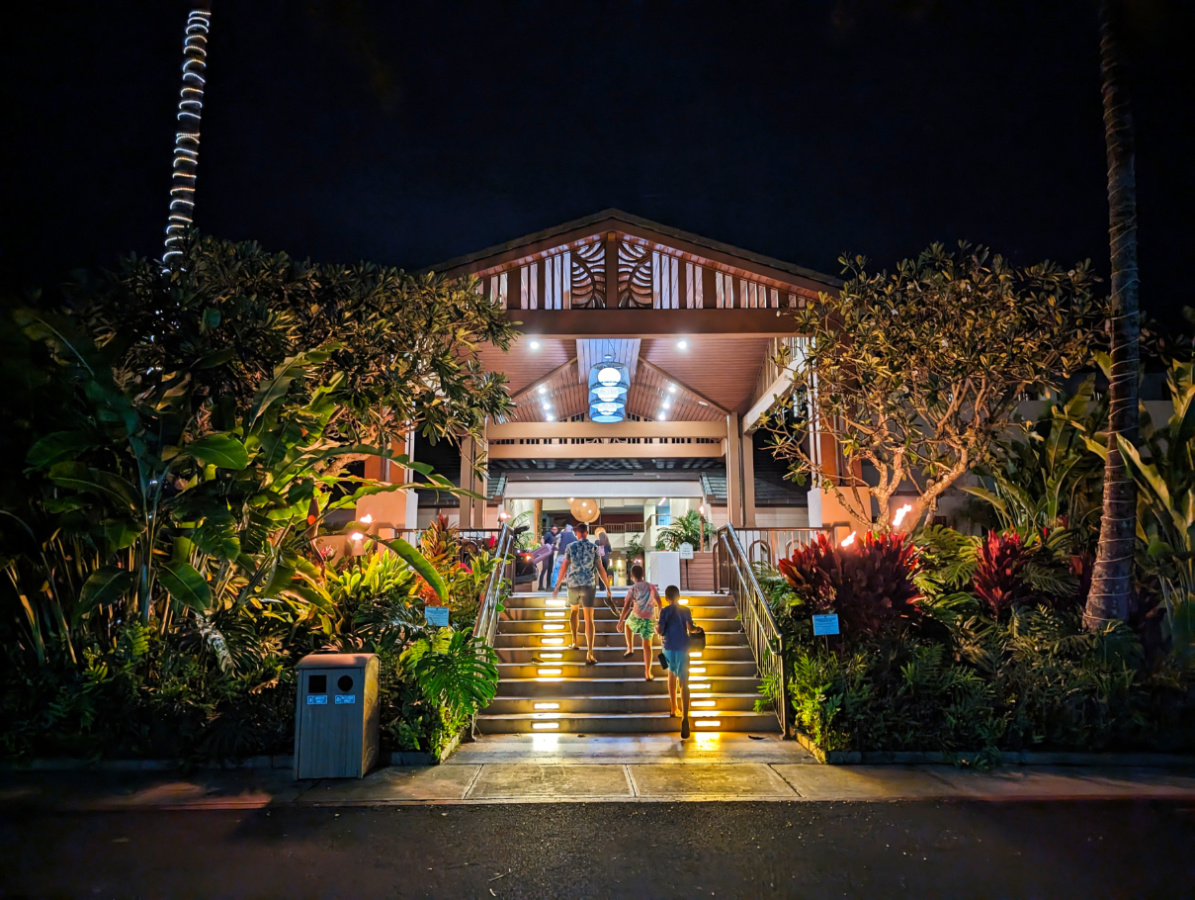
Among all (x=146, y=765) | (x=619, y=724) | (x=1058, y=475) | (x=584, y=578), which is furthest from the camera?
(x=1058, y=475)

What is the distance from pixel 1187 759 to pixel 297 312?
33.8 feet

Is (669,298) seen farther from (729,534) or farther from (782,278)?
(729,534)

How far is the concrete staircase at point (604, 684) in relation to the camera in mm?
8734

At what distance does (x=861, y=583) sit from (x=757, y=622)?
1905 mm

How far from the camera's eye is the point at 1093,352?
10297mm

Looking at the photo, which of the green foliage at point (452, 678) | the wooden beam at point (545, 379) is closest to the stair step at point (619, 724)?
the green foliage at point (452, 678)

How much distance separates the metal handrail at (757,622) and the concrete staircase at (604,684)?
20 cm

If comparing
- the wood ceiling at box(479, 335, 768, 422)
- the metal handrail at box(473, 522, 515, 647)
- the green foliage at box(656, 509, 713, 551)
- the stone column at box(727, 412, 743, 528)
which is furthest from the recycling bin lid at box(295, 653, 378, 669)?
the stone column at box(727, 412, 743, 528)

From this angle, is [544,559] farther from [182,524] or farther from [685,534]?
[182,524]

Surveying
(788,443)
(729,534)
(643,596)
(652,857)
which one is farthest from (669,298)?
(652,857)

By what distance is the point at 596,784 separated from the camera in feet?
21.0

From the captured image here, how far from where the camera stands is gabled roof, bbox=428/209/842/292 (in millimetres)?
13609

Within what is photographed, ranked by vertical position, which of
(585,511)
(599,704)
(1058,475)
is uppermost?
(585,511)

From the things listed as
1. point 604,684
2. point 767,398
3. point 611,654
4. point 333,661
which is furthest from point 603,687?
point 767,398
